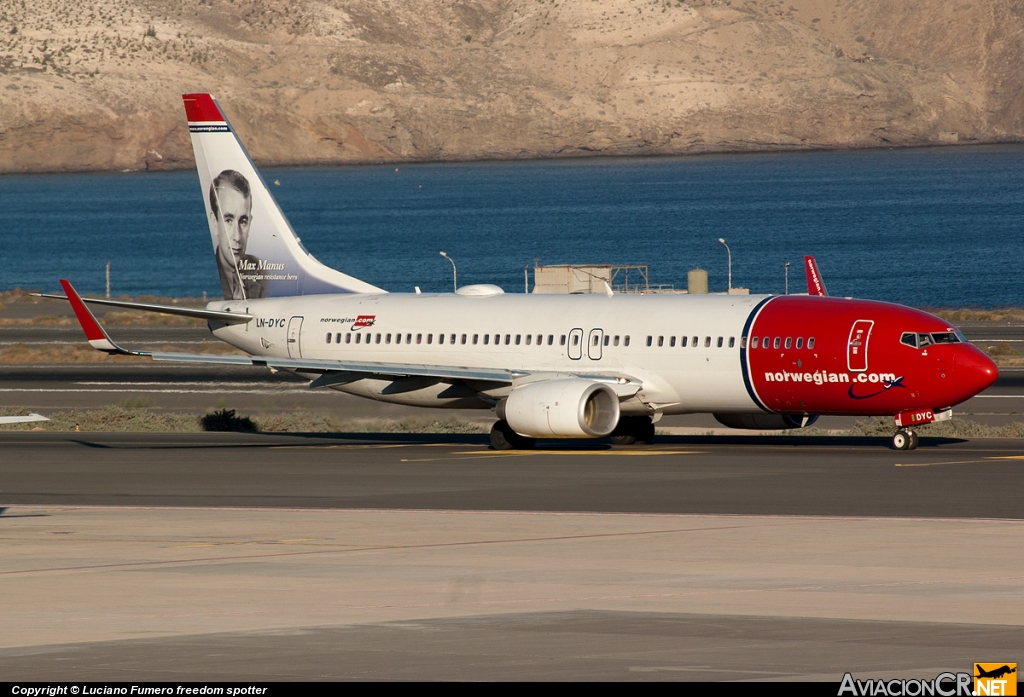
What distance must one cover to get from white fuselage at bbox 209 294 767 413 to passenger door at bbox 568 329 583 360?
0.08 feet

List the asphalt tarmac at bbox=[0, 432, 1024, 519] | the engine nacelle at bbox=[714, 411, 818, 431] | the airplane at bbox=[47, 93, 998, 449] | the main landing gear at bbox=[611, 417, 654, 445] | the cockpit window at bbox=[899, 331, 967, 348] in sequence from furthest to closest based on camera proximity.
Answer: the main landing gear at bbox=[611, 417, 654, 445], the engine nacelle at bbox=[714, 411, 818, 431], the airplane at bbox=[47, 93, 998, 449], the cockpit window at bbox=[899, 331, 967, 348], the asphalt tarmac at bbox=[0, 432, 1024, 519]

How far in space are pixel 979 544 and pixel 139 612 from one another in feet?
41.2

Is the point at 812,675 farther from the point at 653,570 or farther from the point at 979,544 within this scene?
the point at 979,544

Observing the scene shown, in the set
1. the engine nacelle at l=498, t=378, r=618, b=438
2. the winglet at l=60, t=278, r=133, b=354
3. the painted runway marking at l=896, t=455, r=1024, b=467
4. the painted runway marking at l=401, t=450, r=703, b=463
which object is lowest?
the painted runway marking at l=896, t=455, r=1024, b=467

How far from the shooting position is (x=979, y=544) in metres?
25.6

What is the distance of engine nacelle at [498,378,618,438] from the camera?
134ft

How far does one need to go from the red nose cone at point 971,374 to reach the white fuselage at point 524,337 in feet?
16.1

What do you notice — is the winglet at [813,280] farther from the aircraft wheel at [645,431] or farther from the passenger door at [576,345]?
the passenger door at [576,345]

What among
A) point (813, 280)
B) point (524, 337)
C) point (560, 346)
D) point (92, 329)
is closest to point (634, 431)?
point (560, 346)

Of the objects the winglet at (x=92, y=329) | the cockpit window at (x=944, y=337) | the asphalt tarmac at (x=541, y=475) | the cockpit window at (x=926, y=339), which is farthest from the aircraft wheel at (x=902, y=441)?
the winglet at (x=92, y=329)

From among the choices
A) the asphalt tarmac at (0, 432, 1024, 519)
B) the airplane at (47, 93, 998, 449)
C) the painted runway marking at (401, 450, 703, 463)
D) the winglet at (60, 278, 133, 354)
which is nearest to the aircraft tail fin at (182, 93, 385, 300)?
the airplane at (47, 93, 998, 449)

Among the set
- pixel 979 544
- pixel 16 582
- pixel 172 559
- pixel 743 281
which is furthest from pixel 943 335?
pixel 743 281

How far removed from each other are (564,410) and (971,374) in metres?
9.44

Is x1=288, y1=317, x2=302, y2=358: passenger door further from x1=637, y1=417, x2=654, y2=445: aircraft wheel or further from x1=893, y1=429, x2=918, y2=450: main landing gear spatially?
x1=893, y1=429, x2=918, y2=450: main landing gear
